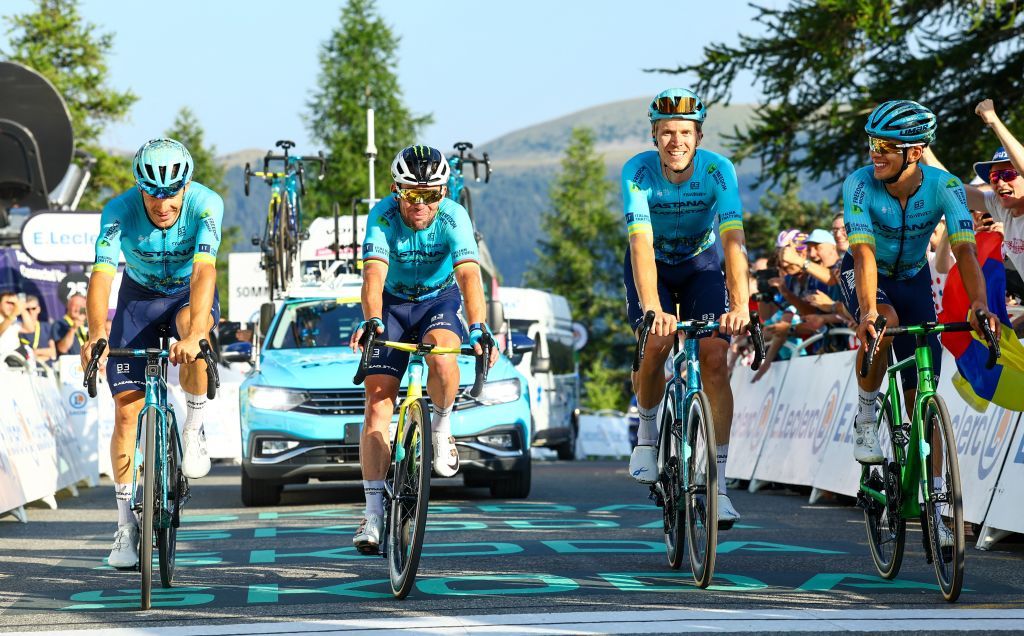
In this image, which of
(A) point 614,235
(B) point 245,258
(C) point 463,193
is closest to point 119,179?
(B) point 245,258

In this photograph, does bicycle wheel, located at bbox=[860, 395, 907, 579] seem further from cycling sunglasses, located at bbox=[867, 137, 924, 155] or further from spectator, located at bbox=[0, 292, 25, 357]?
spectator, located at bbox=[0, 292, 25, 357]

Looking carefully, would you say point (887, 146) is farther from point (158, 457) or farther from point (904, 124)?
point (158, 457)

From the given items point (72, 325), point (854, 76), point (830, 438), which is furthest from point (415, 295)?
point (854, 76)

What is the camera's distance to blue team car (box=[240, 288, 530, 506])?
13703 mm

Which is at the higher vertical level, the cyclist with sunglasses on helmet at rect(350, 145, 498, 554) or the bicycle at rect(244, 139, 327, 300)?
the bicycle at rect(244, 139, 327, 300)

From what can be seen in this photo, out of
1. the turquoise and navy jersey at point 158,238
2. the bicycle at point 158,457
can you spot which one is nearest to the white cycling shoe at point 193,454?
the bicycle at point 158,457

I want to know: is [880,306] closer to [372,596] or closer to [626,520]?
[372,596]

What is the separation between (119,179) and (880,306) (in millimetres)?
57556

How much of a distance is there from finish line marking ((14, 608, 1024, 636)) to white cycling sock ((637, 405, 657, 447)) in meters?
1.78

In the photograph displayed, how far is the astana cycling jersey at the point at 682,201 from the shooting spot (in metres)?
8.11

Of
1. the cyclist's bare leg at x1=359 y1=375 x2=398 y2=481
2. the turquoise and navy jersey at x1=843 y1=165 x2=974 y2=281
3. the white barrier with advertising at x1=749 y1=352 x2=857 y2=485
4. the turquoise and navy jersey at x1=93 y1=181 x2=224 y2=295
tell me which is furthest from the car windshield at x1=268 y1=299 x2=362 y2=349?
the turquoise and navy jersey at x1=843 y1=165 x2=974 y2=281

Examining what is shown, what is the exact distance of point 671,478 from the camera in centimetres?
825

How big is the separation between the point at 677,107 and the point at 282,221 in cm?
1333

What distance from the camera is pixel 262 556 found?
382 inches
